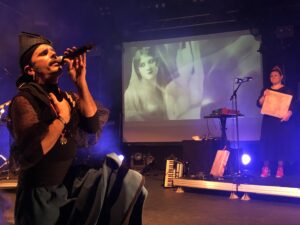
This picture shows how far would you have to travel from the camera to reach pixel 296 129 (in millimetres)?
5523

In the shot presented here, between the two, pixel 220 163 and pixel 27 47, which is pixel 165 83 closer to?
A: pixel 220 163

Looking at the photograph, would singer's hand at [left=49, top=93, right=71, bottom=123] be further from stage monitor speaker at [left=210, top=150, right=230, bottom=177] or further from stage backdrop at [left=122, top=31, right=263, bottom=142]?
stage backdrop at [left=122, top=31, right=263, bottom=142]

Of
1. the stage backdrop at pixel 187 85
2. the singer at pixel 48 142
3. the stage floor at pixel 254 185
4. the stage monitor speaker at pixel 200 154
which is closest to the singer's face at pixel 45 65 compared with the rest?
the singer at pixel 48 142

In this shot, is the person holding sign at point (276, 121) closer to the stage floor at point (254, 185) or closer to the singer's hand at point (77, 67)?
the stage floor at point (254, 185)

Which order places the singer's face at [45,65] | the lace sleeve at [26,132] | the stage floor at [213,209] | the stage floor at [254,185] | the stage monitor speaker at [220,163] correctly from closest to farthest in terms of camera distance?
the lace sleeve at [26,132] → the singer's face at [45,65] → the stage floor at [213,209] → the stage floor at [254,185] → the stage monitor speaker at [220,163]

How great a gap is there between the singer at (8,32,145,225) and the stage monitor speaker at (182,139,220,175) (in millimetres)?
4170

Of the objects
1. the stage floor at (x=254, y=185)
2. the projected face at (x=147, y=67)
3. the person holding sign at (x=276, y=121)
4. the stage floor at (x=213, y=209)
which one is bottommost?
the stage floor at (x=213, y=209)

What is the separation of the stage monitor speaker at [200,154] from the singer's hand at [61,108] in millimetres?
4244

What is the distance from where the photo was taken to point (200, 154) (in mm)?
5637

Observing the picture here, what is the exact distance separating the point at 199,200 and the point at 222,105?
2771 millimetres

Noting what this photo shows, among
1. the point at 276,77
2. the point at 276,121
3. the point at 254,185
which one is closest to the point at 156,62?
the point at 276,77

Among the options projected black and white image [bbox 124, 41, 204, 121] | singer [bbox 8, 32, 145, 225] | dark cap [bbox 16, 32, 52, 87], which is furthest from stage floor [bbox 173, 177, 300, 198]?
dark cap [bbox 16, 32, 52, 87]

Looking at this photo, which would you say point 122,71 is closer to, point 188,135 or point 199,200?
point 188,135

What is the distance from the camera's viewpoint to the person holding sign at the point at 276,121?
5105mm
